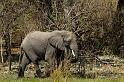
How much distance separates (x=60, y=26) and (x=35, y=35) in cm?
152

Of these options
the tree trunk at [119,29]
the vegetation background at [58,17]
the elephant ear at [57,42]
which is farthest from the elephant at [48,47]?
the tree trunk at [119,29]

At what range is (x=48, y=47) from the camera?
597 inches

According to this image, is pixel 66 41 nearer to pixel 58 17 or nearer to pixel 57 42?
pixel 57 42

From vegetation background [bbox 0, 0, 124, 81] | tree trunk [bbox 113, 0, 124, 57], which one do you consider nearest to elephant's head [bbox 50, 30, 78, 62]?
vegetation background [bbox 0, 0, 124, 81]

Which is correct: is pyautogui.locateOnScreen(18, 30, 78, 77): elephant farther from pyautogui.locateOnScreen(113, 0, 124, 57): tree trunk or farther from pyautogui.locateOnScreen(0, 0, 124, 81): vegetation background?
pyautogui.locateOnScreen(113, 0, 124, 57): tree trunk

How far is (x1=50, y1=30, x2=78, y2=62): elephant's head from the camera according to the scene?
47.4 feet

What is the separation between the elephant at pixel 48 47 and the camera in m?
14.7

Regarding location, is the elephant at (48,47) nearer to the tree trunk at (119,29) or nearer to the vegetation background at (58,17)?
the vegetation background at (58,17)

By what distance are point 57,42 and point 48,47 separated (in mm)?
372

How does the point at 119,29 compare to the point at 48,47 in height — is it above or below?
below

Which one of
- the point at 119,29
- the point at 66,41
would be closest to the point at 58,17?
the point at 66,41

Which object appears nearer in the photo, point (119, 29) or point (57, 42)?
point (57, 42)

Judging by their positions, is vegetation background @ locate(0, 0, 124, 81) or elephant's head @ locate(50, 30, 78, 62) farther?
vegetation background @ locate(0, 0, 124, 81)

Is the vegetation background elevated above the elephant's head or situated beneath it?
elevated above
